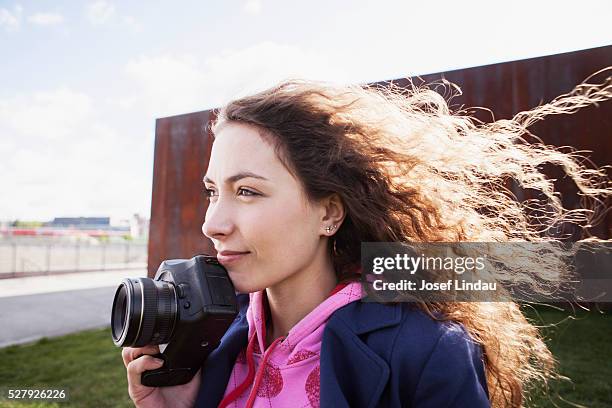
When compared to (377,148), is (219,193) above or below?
below

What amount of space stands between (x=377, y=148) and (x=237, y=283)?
592mm

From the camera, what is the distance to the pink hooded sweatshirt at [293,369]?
49.0 inches

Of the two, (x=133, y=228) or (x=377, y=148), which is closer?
(x=377, y=148)

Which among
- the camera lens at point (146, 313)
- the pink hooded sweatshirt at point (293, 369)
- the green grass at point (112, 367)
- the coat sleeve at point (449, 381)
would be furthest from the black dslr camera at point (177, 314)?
the green grass at point (112, 367)

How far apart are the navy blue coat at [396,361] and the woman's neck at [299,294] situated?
15 cm

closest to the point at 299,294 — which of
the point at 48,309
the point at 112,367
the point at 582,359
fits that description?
the point at 582,359

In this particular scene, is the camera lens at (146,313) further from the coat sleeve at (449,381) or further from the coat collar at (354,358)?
the coat sleeve at (449,381)

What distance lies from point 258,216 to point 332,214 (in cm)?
27

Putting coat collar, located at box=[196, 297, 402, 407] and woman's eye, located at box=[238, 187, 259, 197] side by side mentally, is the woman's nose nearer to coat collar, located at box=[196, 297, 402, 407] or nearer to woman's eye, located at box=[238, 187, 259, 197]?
woman's eye, located at box=[238, 187, 259, 197]

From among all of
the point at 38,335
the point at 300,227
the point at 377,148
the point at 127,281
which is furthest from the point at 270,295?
the point at 38,335

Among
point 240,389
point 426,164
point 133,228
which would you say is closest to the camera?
point 240,389

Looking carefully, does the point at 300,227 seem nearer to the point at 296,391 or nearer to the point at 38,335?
the point at 296,391

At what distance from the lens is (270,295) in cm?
145

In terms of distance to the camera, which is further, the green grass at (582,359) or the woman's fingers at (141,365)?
the green grass at (582,359)
